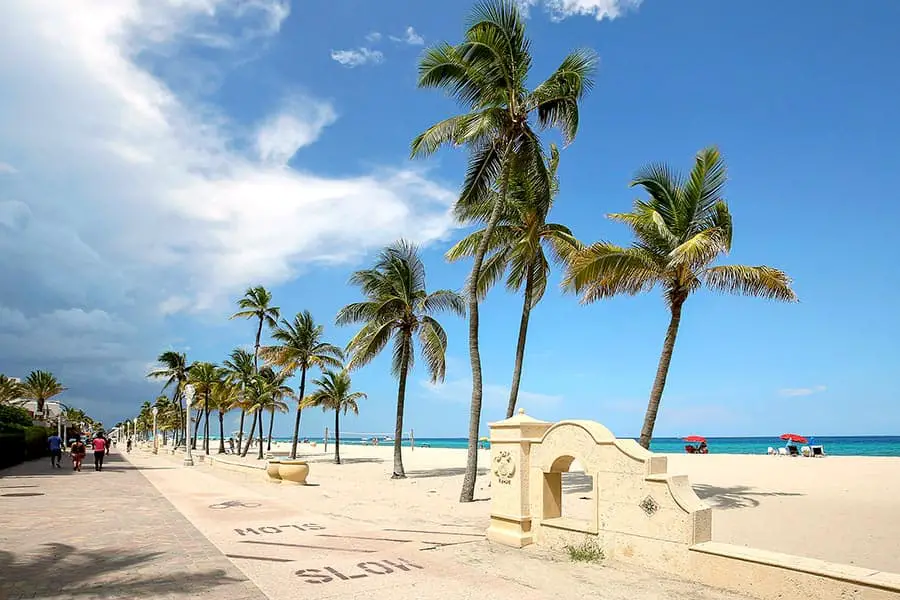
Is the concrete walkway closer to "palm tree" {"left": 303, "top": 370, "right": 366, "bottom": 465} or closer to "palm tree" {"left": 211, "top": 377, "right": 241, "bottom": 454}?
"palm tree" {"left": 303, "top": 370, "right": 366, "bottom": 465}

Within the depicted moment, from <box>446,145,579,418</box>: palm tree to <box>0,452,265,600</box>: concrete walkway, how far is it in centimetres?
1062

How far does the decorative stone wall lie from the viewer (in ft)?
25.7

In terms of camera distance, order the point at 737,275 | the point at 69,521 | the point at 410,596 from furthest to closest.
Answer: the point at 737,275
the point at 69,521
the point at 410,596

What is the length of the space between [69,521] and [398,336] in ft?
50.2

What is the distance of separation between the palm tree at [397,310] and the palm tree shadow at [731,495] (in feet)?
36.0

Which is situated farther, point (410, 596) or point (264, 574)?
point (264, 574)

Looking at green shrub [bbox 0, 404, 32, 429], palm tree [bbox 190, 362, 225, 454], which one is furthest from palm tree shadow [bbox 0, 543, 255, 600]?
palm tree [bbox 190, 362, 225, 454]

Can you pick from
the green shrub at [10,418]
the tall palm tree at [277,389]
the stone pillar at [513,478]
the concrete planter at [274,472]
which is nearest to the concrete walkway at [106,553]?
the stone pillar at [513,478]

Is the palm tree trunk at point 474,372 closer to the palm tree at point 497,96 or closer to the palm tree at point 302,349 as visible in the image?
the palm tree at point 497,96

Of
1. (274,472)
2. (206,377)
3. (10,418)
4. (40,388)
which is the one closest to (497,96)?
(274,472)

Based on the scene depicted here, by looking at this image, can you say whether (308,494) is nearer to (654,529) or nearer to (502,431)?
(502,431)

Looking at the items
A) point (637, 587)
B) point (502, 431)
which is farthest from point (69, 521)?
point (637, 587)

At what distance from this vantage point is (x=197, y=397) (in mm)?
57031

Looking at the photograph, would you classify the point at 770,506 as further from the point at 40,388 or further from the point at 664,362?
the point at 40,388
